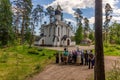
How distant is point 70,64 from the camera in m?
28.6

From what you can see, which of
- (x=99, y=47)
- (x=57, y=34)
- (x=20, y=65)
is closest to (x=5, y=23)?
(x=57, y=34)

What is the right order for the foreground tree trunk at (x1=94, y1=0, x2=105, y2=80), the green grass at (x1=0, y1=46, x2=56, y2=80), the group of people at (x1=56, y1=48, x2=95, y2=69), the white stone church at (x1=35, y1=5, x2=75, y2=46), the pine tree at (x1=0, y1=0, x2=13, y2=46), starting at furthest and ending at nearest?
1. the white stone church at (x1=35, y1=5, x2=75, y2=46)
2. the pine tree at (x1=0, y1=0, x2=13, y2=46)
3. the group of people at (x1=56, y1=48, x2=95, y2=69)
4. the green grass at (x1=0, y1=46, x2=56, y2=80)
5. the foreground tree trunk at (x1=94, y1=0, x2=105, y2=80)

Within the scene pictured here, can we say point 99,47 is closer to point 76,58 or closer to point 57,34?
point 76,58

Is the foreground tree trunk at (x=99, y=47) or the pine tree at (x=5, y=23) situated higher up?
the pine tree at (x=5, y=23)

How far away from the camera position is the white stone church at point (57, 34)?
77106 mm

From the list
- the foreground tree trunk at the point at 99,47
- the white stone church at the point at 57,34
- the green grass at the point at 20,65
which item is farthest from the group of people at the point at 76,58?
the white stone church at the point at 57,34

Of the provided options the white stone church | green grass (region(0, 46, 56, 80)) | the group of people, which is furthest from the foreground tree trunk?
the white stone church

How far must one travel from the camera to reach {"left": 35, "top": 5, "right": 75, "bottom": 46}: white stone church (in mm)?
77106

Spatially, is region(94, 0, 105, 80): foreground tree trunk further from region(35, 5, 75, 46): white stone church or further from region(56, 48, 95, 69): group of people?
region(35, 5, 75, 46): white stone church

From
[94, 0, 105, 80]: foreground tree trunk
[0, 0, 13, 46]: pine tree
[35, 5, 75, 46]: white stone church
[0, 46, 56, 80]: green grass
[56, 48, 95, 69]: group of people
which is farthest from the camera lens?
[35, 5, 75, 46]: white stone church

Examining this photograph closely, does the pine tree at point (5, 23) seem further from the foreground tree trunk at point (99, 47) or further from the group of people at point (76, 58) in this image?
the foreground tree trunk at point (99, 47)

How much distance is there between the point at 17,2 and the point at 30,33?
52.7 feet

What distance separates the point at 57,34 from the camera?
78062 millimetres

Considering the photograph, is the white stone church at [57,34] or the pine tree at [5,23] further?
the white stone church at [57,34]
